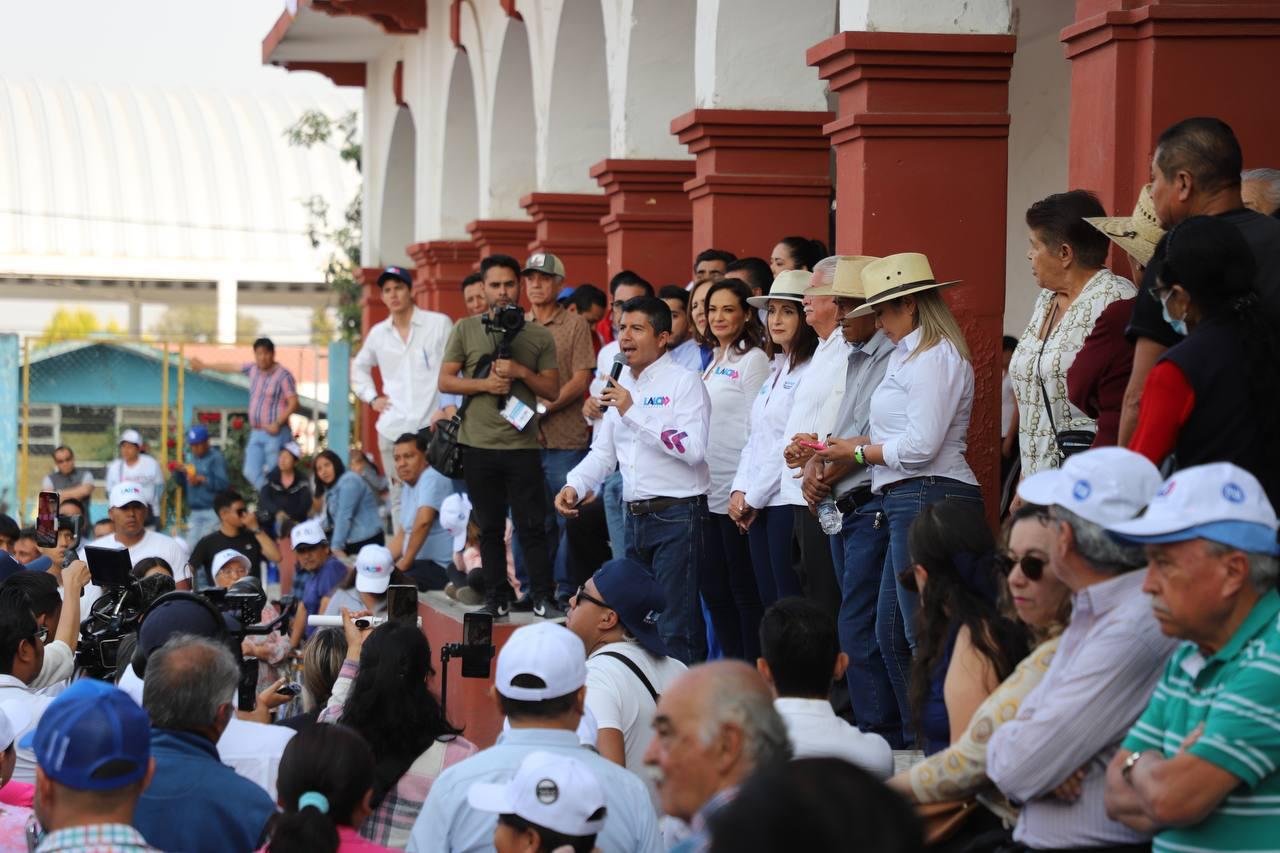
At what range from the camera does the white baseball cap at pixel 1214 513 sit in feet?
11.0

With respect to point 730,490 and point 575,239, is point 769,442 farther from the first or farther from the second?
point 575,239

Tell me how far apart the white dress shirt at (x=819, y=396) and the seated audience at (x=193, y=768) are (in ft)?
9.64

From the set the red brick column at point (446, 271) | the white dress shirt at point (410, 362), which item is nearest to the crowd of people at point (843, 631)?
the white dress shirt at point (410, 362)

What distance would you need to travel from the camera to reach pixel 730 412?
820cm

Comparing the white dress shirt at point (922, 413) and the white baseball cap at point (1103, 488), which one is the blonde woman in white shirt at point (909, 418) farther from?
the white baseball cap at point (1103, 488)

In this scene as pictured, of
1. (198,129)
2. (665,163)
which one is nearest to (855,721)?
(665,163)

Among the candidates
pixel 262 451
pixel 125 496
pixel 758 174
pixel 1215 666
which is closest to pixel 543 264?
pixel 758 174

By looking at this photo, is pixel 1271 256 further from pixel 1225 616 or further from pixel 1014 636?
pixel 1225 616

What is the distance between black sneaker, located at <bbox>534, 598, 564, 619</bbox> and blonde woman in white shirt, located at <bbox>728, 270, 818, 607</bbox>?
7.48ft

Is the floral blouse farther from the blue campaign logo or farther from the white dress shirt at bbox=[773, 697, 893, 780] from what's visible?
the blue campaign logo

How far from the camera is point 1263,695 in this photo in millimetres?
3256

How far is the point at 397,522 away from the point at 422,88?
7354 mm

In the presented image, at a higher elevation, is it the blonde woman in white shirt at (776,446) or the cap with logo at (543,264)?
the cap with logo at (543,264)

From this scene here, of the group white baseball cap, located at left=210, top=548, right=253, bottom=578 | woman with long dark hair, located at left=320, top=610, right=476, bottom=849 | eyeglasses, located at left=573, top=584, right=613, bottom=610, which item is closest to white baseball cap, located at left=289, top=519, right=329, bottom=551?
white baseball cap, located at left=210, top=548, right=253, bottom=578
